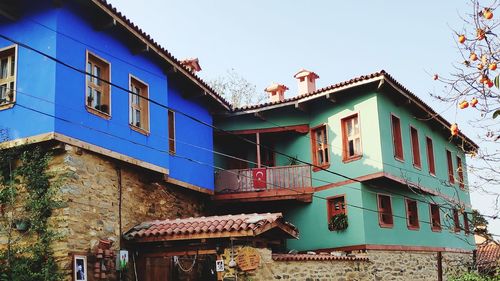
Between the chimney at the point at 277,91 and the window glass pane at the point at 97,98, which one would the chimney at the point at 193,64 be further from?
the window glass pane at the point at 97,98

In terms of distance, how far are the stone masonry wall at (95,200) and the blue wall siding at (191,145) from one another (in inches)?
39.1

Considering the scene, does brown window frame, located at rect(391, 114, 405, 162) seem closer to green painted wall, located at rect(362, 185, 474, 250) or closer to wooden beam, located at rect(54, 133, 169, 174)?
green painted wall, located at rect(362, 185, 474, 250)

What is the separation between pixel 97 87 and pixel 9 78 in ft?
5.80

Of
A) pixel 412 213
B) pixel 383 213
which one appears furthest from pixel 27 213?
pixel 412 213

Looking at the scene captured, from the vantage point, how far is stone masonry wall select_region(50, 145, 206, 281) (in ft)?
36.7

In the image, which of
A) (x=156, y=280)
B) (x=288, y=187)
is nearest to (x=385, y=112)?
(x=288, y=187)

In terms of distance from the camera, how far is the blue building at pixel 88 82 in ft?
37.2

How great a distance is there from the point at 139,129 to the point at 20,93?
284 centimetres

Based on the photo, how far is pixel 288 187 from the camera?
17656 mm

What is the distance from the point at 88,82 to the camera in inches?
485

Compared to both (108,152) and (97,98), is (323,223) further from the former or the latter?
(97,98)

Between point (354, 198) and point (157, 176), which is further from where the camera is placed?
point (354, 198)

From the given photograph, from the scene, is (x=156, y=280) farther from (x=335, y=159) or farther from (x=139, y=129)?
(x=335, y=159)

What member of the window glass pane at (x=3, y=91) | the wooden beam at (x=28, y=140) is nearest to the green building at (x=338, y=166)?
the wooden beam at (x=28, y=140)
